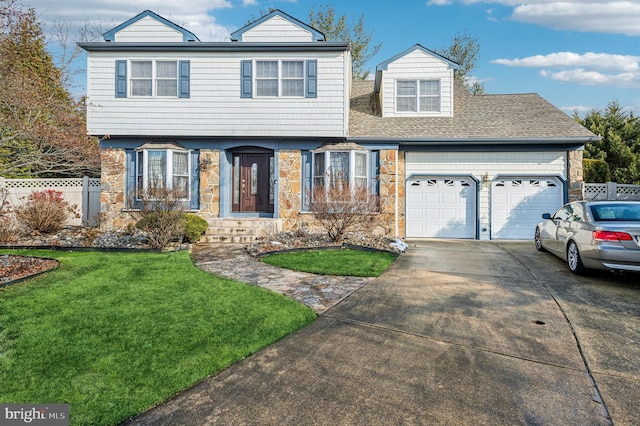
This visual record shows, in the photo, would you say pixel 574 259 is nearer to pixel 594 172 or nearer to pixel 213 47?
pixel 594 172

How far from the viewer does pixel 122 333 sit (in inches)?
148

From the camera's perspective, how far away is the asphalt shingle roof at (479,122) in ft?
39.4

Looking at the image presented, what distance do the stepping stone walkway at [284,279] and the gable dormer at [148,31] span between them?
7757 mm

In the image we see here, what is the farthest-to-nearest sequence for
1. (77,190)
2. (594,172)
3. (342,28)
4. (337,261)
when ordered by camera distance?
1. (342,28)
2. (594,172)
3. (77,190)
4. (337,261)

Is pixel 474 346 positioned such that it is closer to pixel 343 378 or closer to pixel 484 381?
pixel 484 381

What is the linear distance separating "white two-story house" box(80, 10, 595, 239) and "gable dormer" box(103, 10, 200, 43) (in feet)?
0.11

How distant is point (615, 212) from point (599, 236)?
1.14 metres

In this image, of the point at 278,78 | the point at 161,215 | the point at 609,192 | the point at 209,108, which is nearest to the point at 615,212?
the point at 609,192

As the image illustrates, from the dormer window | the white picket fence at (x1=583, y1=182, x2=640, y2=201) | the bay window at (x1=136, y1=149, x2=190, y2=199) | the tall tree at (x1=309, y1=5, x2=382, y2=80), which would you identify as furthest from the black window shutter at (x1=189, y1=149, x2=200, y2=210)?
the tall tree at (x1=309, y1=5, x2=382, y2=80)

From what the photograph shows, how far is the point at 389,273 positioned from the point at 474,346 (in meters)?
3.30

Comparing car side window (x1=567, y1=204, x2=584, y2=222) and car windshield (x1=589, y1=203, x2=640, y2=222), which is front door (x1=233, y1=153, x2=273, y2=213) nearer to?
car side window (x1=567, y1=204, x2=584, y2=222)

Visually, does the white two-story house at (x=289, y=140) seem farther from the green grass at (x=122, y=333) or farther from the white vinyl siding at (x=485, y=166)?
the green grass at (x=122, y=333)

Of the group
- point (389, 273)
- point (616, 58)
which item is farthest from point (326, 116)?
point (616, 58)

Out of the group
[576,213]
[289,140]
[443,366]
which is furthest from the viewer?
[289,140]
